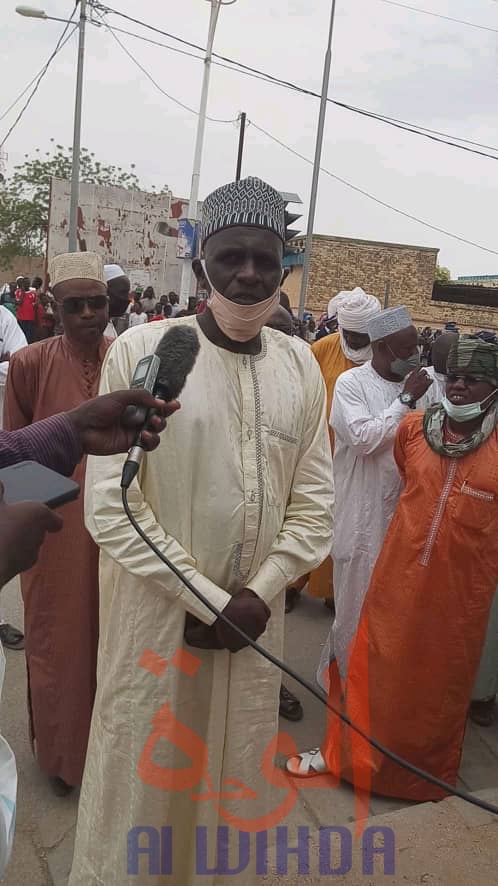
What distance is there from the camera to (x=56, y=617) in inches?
104

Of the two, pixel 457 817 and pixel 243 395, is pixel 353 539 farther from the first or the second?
pixel 243 395

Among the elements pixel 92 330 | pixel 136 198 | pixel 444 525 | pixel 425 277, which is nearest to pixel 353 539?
pixel 444 525

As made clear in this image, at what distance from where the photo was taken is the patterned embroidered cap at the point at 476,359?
2797 mm

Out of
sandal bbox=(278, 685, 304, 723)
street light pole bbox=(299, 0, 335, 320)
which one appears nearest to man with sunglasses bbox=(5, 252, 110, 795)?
sandal bbox=(278, 685, 304, 723)

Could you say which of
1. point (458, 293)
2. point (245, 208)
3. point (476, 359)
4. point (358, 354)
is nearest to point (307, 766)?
point (476, 359)

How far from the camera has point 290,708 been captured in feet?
11.1

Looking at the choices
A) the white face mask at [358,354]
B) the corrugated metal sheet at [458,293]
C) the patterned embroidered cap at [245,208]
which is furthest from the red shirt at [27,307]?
the corrugated metal sheet at [458,293]

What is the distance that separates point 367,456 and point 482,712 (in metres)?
1.51

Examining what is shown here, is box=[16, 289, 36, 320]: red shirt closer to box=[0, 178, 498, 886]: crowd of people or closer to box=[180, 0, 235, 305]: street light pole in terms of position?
box=[180, 0, 235, 305]: street light pole

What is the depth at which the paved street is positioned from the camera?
2.31 meters

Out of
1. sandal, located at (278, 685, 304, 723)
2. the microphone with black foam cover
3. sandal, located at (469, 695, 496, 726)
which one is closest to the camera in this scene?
the microphone with black foam cover

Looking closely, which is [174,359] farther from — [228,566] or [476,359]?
[476,359]

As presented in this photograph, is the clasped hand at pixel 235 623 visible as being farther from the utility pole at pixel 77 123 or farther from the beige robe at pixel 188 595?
the utility pole at pixel 77 123

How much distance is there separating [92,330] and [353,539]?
5.29 ft
